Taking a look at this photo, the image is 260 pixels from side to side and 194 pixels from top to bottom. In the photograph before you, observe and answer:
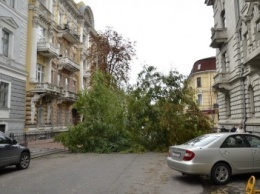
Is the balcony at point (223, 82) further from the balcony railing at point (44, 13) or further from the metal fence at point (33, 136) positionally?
the balcony railing at point (44, 13)

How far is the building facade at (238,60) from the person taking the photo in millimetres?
19125

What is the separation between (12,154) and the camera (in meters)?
11.5

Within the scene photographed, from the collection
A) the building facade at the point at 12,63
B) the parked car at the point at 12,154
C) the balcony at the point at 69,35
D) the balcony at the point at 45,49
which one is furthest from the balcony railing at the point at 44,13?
the parked car at the point at 12,154

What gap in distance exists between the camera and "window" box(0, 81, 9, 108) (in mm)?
23538

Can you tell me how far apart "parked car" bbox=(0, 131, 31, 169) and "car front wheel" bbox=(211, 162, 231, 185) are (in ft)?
23.3

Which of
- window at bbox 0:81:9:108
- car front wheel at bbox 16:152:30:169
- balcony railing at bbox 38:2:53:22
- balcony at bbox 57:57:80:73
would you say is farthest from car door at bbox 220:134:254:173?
balcony at bbox 57:57:80:73

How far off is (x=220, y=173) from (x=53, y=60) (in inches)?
1142

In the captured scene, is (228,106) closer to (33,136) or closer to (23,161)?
(33,136)

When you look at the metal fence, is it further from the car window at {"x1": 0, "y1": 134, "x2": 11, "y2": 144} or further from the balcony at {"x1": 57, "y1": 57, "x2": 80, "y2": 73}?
the car window at {"x1": 0, "y1": 134, "x2": 11, "y2": 144}

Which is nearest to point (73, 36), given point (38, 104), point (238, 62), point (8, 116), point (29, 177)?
point (38, 104)

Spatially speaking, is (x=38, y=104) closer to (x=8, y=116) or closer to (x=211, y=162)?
(x=8, y=116)

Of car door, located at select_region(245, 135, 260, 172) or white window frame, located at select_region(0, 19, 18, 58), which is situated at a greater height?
white window frame, located at select_region(0, 19, 18, 58)

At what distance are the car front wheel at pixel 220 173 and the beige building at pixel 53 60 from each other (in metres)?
22.3

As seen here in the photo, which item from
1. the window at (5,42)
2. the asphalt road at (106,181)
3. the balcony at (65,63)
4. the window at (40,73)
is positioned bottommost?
the asphalt road at (106,181)
